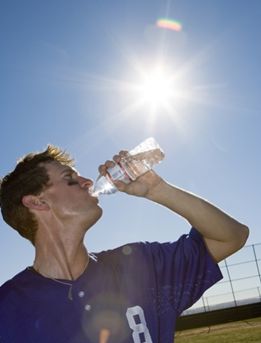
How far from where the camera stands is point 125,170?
10.4 ft

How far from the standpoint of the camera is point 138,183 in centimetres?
308

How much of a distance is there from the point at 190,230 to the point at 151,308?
0.56 meters

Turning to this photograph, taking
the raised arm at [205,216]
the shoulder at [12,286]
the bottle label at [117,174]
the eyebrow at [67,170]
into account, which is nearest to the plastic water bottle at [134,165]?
the bottle label at [117,174]

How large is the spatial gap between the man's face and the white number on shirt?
0.64m

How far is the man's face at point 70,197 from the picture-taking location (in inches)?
119

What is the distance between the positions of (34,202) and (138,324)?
43.3 inches

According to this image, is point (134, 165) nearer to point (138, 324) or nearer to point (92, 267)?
point (92, 267)

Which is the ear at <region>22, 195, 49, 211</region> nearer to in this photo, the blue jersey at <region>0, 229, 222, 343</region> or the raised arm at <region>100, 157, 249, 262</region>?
the blue jersey at <region>0, 229, 222, 343</region>

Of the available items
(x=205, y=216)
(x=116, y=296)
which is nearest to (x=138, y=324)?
(x=116, y=296)

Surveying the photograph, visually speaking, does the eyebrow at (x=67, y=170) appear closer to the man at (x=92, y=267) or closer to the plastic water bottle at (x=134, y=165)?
the man at (x=92, y=267)

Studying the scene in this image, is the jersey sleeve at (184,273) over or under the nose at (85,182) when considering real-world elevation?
under

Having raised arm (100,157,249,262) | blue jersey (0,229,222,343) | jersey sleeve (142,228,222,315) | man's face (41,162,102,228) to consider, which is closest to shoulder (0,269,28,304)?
blue jersey (0,229,222,343)

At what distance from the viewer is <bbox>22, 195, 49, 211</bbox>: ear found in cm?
318

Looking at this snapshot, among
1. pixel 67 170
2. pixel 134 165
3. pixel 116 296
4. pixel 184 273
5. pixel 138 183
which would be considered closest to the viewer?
pixel 116 296
